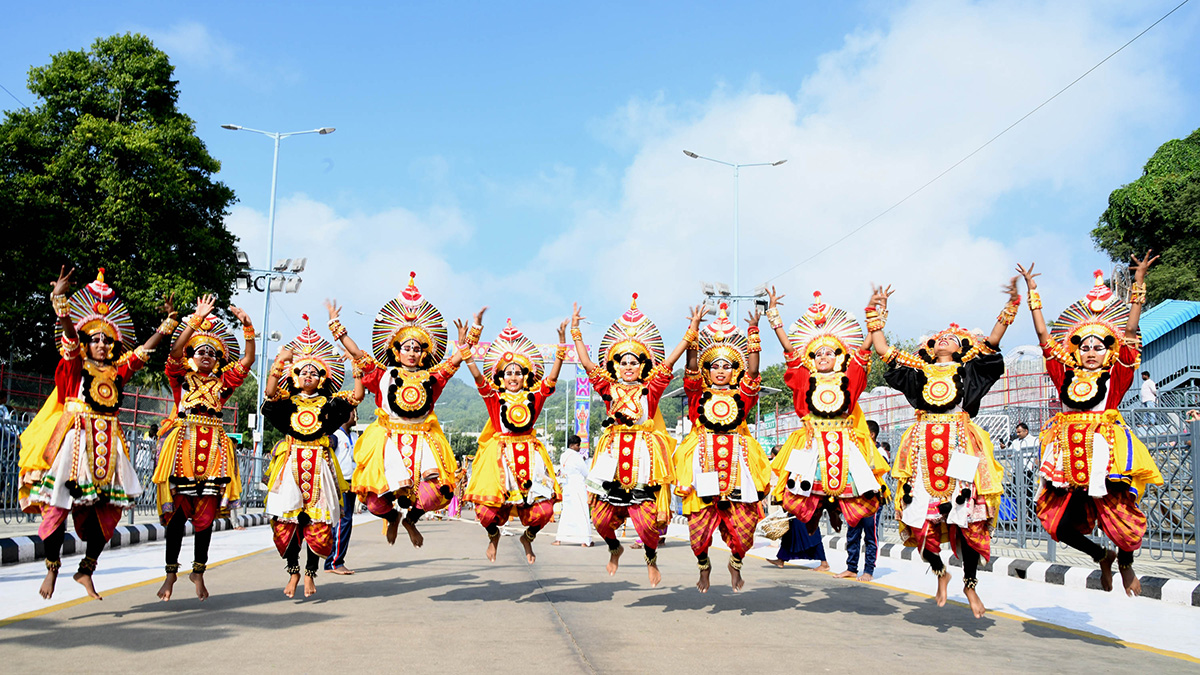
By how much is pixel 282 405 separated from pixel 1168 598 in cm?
822

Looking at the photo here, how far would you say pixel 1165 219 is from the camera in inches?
1339

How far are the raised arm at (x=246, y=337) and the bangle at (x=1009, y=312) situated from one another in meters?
6.14

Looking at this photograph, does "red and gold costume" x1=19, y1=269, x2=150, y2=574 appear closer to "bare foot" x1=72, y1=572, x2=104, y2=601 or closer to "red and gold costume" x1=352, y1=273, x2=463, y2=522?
"bare foot" x1=72, y1=572, x2=104, y2=601

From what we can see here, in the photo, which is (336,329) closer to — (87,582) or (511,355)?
(511,355)

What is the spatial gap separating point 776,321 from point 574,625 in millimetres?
3147

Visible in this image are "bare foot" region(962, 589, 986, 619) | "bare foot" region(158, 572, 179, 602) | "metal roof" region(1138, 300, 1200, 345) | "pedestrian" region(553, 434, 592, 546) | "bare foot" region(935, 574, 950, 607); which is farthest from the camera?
"metal roof" region(1138, 300, 1200, 345)

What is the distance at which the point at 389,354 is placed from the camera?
8586 mm

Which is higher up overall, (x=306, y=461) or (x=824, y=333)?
(x=824, y=333)

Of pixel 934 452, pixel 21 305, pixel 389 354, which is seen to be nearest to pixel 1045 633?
pixel 934 452

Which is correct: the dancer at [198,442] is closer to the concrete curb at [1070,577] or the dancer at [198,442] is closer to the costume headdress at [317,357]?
the costume headdress at [317,357]

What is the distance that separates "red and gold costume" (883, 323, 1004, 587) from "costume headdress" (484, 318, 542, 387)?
3.20m

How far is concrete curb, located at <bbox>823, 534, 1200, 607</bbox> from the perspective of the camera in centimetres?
858

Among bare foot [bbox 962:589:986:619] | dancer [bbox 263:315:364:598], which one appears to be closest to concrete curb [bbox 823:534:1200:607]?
bare foot [bbox 962:589:986:619]

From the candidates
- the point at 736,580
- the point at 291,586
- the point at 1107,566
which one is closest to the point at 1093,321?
the point at 1107,566
